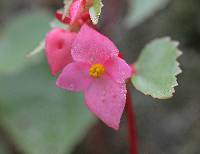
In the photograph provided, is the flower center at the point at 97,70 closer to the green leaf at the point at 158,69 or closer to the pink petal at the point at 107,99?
the pink petal at the point at 107,99

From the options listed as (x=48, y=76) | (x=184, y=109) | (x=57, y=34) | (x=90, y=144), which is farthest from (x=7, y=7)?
(x=57, y=34)

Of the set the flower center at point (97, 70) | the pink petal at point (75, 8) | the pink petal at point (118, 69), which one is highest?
the pink petal at point (75, 8)

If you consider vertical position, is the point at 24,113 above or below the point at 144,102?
below

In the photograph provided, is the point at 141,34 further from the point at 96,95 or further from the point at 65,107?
the point at 96,95

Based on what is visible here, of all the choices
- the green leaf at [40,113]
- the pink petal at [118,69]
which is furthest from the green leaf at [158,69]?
the green leaf at [40,113]

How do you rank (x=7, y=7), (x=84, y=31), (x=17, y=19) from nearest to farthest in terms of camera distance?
1. (x=84, y=31)
2. (x=17, y=19)
3. (x=7, y=7)

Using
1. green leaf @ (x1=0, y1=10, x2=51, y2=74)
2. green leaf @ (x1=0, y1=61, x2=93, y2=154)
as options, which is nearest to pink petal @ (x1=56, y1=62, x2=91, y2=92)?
green leaf @ (x1=0, y1=61, x2=93, y2=154)

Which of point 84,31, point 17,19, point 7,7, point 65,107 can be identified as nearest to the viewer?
point 84,31
